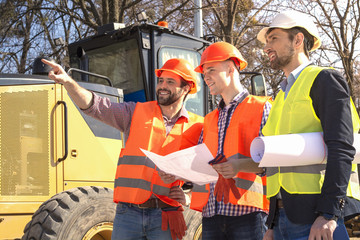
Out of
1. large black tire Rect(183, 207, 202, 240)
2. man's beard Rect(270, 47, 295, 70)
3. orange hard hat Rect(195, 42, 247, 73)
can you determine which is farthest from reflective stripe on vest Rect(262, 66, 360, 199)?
large black tire Rect(183, 207, 202, 240)

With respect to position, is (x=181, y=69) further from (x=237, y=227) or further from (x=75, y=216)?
(x=75, y=216)

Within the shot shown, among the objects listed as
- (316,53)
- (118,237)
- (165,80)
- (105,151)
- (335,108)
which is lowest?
(118,237)

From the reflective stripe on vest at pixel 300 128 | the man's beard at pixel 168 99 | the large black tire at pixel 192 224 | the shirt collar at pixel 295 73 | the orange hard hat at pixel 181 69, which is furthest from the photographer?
the large black tire at pixel 192 224

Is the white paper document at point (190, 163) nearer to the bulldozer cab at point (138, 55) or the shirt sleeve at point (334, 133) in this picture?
the shirt sleeve at point (334, 133)

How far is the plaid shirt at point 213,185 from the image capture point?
9.34 ft

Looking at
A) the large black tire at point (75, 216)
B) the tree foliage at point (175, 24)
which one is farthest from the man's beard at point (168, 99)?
the tree foliage at point (175, 24)

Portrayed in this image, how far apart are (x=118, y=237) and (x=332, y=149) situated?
1.62 metres

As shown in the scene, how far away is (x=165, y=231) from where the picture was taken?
3.18m

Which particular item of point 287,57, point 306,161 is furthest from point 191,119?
point 306,161

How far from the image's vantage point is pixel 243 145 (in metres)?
2.96

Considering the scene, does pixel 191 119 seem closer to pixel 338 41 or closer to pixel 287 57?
pixel 287 57

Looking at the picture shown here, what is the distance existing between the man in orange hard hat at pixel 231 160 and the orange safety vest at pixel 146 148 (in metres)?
0.23

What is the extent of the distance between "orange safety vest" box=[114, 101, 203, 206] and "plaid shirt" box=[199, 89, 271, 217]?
0.61 ft

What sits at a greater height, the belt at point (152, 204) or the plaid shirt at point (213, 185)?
the plaid shirt at point (213, 185)
